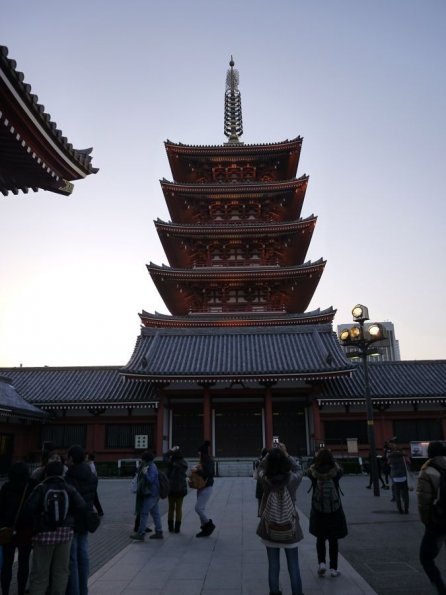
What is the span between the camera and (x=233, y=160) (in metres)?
36.0

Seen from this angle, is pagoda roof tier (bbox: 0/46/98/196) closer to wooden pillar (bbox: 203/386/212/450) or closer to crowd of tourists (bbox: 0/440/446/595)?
crowd of tourists (bbox: 0/440/446/595)

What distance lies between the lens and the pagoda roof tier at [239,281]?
31.5m

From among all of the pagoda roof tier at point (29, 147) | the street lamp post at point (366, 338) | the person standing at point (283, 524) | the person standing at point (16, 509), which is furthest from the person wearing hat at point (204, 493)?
the street lamp post at point (366, 338)

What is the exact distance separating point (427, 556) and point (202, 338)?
2423 centimetres

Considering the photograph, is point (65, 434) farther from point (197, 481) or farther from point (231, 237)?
point (197, 481)

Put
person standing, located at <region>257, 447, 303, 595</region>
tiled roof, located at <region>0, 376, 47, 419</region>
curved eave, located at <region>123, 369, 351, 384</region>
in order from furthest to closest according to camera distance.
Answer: curved eave, located at <region>123, 369, 351, 384</region> < tiled roof, located at <region>0, 376, 47, 419</region> < person standing, located at <region>257, 447, 303, 595</region>

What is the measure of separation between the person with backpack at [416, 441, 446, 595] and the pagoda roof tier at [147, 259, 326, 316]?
85.7 feet

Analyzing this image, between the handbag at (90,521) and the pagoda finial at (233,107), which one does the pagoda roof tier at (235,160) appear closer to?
the pagoda finial at (233,107)

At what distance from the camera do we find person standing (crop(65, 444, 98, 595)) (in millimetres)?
5426

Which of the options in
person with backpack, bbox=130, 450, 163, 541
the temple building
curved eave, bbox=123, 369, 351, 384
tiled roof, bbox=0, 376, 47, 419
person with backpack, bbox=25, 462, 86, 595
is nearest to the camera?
person with backpack, bbox=25, 462, 86, 595

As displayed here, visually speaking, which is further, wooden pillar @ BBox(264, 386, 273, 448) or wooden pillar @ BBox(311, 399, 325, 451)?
wooden pillar @ BBox(311, 399, 325, 451)

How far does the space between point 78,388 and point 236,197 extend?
17.3 metres

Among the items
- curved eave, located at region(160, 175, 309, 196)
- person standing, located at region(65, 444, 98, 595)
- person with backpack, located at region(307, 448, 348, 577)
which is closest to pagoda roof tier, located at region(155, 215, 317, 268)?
curved eave, located at region(160, 175, 309, 196)

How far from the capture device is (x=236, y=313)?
1254 inches
